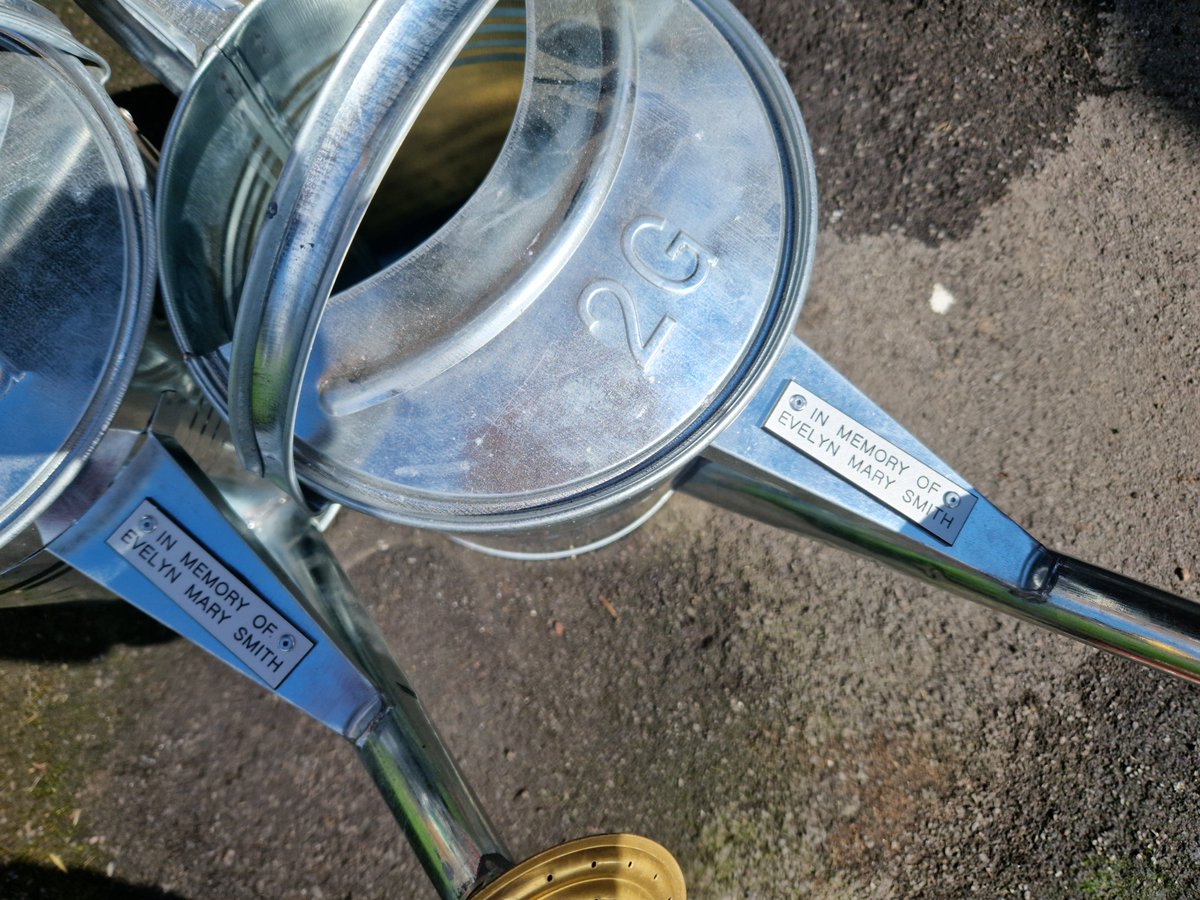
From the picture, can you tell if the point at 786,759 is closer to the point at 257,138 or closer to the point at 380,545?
the point at 380,545

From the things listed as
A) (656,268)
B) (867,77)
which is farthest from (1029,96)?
(656,268)

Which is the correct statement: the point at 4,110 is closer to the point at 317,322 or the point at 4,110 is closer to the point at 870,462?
the point at 317,322

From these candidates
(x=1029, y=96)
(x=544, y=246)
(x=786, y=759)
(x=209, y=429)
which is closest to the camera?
(x=544, y=246)

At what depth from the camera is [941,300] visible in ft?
4.50

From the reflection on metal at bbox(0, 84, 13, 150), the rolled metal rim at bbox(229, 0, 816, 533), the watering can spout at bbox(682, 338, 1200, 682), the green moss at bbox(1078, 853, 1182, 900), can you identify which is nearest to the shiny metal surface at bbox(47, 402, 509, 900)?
the rolled metal rim at bbox(229, 0, 816, 533)

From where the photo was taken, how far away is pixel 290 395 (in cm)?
65

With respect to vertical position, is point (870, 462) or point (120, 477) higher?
point (120, 477)

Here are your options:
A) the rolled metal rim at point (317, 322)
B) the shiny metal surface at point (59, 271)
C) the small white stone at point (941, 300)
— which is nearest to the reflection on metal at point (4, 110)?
the shiny metal surface at point (59, 271)

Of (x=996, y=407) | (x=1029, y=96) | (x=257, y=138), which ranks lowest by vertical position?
(x=996, y=407)

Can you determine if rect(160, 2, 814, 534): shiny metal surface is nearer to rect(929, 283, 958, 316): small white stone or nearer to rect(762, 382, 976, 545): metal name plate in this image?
rect(762, 382, 976, 545): metal name plate

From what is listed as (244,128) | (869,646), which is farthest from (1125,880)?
(244,128)

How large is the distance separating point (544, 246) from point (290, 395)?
32cm

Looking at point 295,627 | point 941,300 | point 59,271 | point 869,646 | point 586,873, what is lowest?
point 869,646

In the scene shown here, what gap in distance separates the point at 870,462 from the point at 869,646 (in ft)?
1.57
